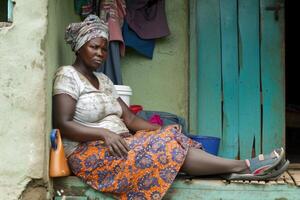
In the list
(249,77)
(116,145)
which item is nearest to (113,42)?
(249,77)

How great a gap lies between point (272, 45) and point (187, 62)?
0.81m

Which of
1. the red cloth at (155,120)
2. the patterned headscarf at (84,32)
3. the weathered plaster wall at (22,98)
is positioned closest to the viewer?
the weathered plaster wall at (22,98)

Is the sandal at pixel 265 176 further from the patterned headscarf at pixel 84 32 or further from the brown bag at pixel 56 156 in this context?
the patterned headscarf at pixel 84 32

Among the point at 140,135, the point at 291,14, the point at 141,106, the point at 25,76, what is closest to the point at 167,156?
the point at 140,135

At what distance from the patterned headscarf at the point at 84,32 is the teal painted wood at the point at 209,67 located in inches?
55.9

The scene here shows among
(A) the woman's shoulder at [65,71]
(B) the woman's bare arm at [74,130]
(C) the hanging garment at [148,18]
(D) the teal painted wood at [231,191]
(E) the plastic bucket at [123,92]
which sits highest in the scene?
(C) the hanging garment at [148,18]

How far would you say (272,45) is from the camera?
5414 mm

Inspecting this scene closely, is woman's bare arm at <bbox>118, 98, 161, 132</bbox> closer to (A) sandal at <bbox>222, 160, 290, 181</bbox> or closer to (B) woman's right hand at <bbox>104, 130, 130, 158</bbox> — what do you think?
(B) woman's right hand at <bbox>104, 130, 130, 158</bbox>

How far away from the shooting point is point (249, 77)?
17.8ft

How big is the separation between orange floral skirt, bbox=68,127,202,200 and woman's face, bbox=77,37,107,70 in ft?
1.98

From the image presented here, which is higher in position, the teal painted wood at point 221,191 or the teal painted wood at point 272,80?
the teal painted wood at point 272,80

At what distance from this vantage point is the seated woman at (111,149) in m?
3.92

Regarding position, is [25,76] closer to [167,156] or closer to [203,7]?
[167,156]

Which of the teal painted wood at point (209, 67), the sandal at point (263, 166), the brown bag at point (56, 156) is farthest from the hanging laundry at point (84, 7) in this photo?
the sandal at point (263, 166)
